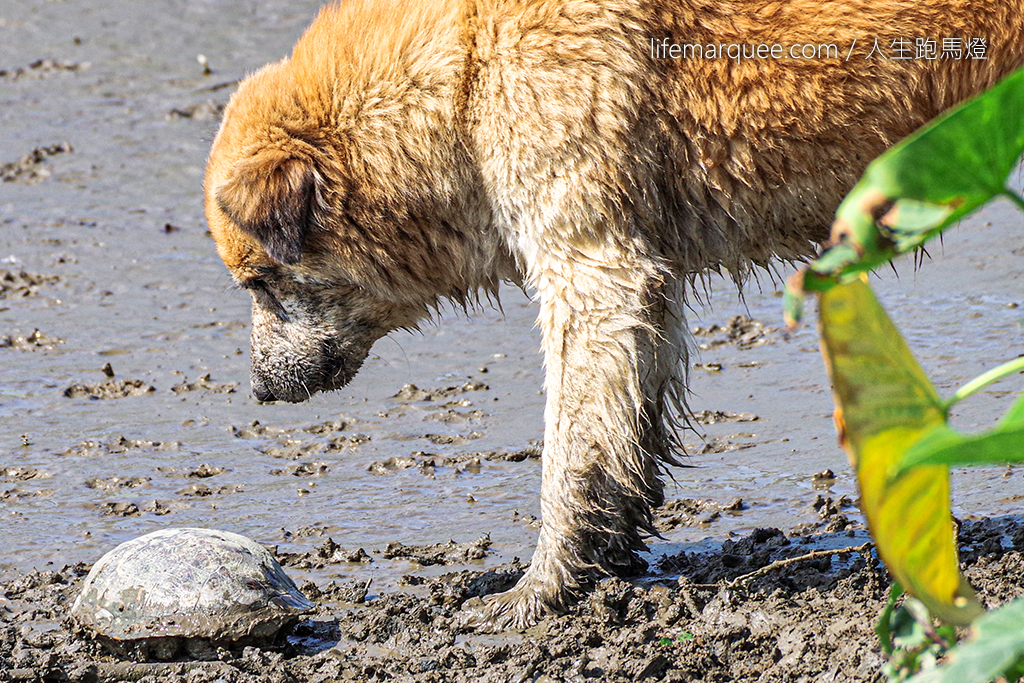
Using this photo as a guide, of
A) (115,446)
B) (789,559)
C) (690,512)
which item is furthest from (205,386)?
(789,559)

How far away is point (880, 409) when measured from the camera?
1.75 metres

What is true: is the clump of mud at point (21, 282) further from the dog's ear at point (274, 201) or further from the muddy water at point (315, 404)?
the dog's ear at point (274, 201)

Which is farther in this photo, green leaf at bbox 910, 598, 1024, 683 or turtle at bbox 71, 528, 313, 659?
turtle at bbox 71, 528, 313, 659

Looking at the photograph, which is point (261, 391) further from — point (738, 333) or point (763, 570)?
point (738, 333)

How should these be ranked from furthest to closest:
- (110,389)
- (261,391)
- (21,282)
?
1. (21,282)
2. (110,389)
3. (261,391)

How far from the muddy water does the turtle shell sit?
695mm

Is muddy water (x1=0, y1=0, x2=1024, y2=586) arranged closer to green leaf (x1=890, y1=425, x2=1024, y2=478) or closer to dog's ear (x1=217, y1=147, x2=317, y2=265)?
dog's ear (x1=217, y1=147, x2=317, y2=265)

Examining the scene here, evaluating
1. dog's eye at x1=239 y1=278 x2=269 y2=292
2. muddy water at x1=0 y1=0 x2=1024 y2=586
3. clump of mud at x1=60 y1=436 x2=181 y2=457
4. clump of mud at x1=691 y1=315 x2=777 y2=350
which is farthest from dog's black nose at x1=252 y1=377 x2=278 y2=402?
clump of mud at x1=691 y1=315 x2=777 y2=350

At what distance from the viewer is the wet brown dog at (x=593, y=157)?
13.4ft

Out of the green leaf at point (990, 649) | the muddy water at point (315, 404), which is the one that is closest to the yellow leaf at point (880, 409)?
the green leaf at point (990, 649)

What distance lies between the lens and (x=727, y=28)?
4.13 metres

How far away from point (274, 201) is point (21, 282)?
4614 millimetres

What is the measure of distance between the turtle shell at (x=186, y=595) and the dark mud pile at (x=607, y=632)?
109 millimetres

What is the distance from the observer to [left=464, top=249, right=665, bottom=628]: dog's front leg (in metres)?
4.18
